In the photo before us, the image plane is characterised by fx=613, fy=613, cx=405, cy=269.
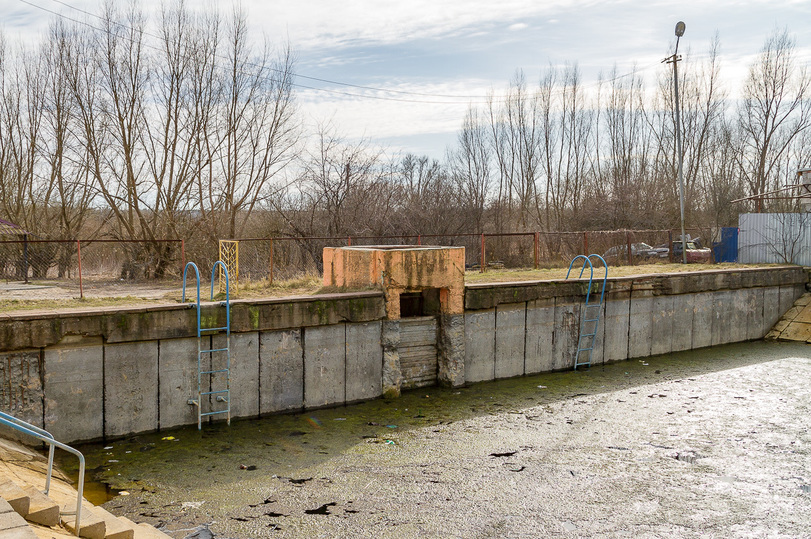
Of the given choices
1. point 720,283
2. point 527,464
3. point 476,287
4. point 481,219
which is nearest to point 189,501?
point 527,464

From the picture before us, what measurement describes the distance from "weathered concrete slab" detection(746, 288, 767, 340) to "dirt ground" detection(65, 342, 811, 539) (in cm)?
613

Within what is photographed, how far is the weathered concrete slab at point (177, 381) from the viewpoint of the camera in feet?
32.6

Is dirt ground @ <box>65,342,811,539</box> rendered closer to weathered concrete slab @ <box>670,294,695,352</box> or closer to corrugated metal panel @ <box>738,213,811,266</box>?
weathered concrete slab @ <box>670,294,695,352</box>

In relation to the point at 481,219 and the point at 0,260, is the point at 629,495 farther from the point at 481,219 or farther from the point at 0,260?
the point at 481,219

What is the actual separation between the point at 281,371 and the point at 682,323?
1157 centimetres

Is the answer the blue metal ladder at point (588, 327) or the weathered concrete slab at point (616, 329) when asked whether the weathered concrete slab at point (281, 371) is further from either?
the weathered concrete slab at point (616, 329)

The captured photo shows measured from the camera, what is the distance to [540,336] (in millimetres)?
14344

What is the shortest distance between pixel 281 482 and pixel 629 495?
4530 mm

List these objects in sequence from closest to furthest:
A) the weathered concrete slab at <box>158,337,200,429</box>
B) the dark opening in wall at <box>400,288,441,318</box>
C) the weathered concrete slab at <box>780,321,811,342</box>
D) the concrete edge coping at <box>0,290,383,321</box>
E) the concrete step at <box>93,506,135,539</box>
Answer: the concrete step at <box>93,506,135,539</box>, the concrete edge coping at <box>0,290,383,321</box>, the weathered concrete slab at <box>158,337,200,429</box>, the dark opening in wall at <box>400,288,441,318</box>, the weathered concrete slab at <box>780,321,811,342</box>

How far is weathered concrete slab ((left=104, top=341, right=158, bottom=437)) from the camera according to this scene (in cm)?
948

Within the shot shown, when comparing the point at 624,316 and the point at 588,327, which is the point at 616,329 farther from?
the point at 588,327

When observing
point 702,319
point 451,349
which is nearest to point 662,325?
point 702,319

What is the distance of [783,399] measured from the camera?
12.3m

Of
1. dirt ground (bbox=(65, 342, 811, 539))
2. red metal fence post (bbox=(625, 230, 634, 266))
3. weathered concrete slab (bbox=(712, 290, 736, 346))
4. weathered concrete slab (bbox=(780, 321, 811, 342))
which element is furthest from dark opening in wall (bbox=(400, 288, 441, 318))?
weathered concrete slab (bbox=(780, 321, 811, 342))
